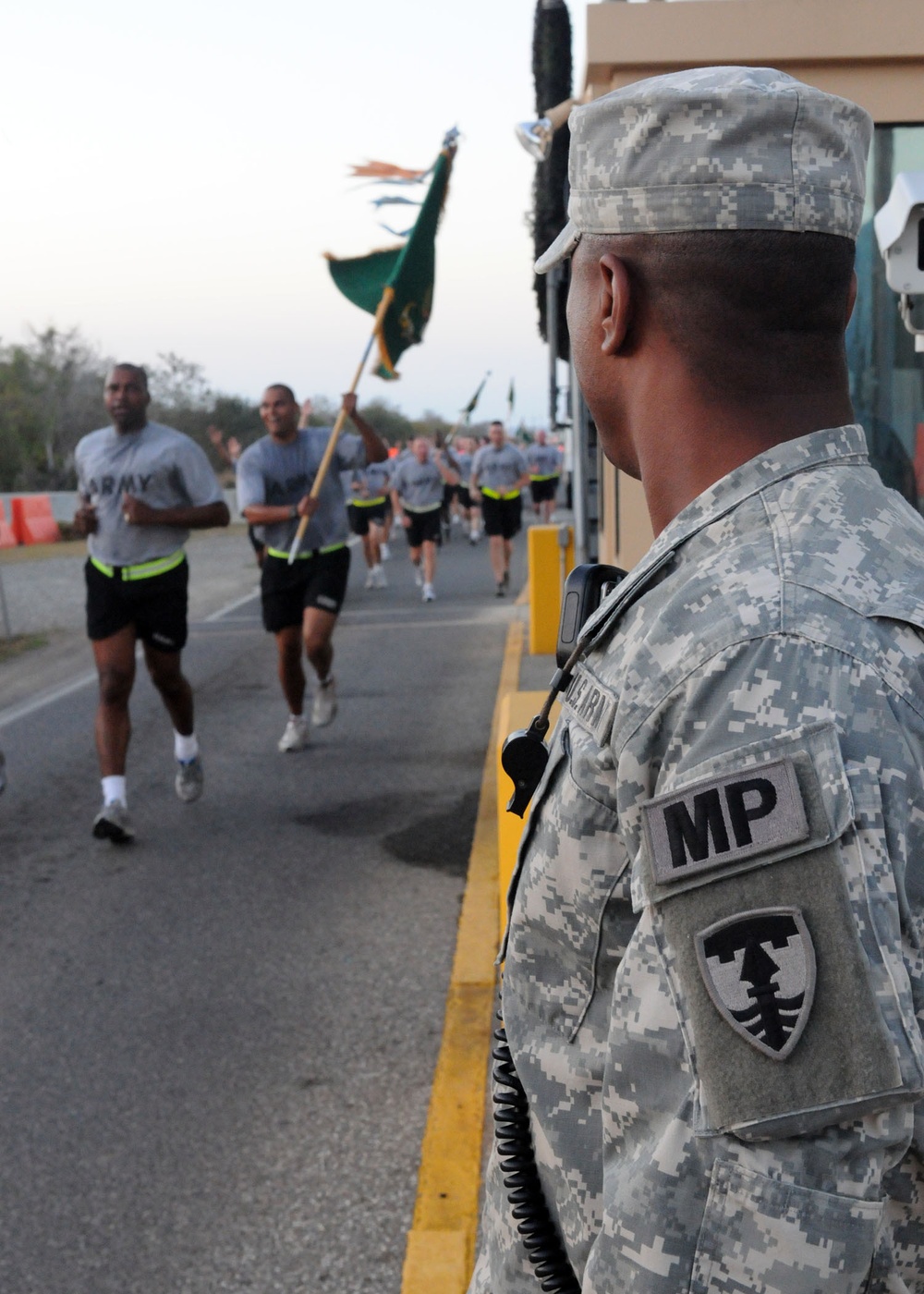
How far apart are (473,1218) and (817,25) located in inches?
159

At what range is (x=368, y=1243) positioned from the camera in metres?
2.94

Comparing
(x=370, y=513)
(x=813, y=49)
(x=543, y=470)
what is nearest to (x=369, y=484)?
(x=370, y=513)

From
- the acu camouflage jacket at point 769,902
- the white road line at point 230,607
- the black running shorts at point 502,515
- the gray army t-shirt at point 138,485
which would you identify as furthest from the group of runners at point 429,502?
the acu camouflage jacket at point 769,902

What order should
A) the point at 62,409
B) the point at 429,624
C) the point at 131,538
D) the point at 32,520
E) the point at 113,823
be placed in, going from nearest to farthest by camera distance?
the point at 113,823
the point at 131,538
the point at 429,624
the point at 32,520
the point at 62,409

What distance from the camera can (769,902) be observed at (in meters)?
0.88

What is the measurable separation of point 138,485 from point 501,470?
1076cm

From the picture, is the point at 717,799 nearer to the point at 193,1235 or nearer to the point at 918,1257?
the point at 918,1257

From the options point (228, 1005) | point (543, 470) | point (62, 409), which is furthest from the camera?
point (62, 409)

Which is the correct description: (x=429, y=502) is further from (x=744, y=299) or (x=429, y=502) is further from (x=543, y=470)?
(x=744, y=299)

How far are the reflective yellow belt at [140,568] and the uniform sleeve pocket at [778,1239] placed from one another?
215 inches

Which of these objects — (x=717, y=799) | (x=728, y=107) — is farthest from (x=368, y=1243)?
(x=728, y=107)

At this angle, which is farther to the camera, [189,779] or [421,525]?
[421,525]

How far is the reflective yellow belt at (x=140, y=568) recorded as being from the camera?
6102 millimetres

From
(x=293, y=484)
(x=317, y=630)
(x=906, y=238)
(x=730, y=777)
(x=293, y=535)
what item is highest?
(x=906, y=238)
